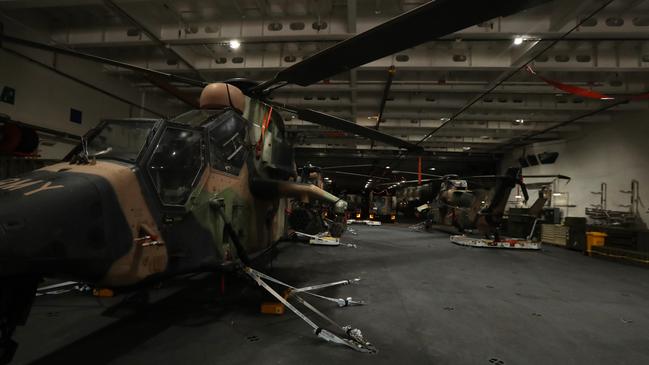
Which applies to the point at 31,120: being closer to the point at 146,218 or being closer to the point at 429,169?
the point at 146,218

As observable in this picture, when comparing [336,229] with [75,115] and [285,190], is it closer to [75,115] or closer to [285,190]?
[285,190]

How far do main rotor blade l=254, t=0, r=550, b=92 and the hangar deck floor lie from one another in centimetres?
282

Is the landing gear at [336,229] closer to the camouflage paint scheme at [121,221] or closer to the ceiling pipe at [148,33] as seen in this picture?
the ceiling pipe at [148,33]

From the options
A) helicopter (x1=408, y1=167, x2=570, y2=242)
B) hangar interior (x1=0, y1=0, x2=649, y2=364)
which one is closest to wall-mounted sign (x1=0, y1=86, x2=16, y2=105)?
hangar interior (x1=0, y1=0, x2=649, y2=364)

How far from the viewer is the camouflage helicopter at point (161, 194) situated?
179 cm

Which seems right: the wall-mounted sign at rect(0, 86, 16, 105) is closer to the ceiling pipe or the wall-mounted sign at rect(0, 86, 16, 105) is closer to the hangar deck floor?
the ceiling pipe

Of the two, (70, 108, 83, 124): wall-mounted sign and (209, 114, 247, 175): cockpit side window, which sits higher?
(70, 108, 83, 124): wall-mounted sign

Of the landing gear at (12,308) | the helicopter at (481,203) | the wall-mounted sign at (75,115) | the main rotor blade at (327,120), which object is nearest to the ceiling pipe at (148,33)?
the wall-mounted sign at (75,115)

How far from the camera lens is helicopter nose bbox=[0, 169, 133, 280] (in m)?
1.64

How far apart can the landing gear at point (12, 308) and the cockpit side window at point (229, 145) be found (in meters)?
1.84

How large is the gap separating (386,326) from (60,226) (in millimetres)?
3036

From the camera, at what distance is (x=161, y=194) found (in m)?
2.71

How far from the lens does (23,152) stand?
614 centimetres

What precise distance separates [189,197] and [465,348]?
2.98 m
